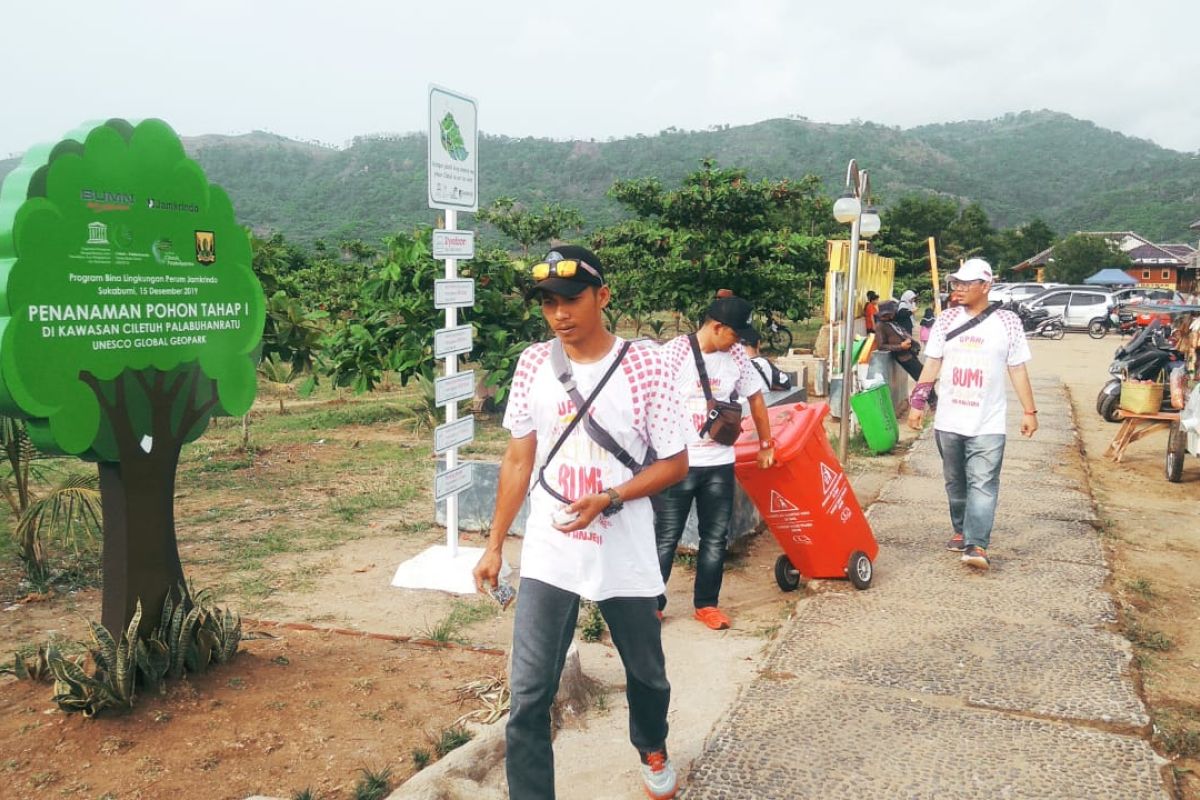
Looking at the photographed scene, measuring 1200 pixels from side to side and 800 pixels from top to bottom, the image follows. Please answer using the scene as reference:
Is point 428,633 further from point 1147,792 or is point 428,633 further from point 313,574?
point 1147,792

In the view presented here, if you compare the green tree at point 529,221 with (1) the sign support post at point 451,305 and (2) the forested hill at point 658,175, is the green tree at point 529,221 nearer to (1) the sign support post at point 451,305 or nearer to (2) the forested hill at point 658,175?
(1) the sign support post at point 451,305

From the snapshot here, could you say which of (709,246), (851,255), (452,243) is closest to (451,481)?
(452,243)

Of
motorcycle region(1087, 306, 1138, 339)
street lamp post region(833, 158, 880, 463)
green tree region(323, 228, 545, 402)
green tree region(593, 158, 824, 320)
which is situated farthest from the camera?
motorcycle region(1087, 306, 1138, 339)

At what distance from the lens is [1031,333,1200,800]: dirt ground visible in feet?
11.3

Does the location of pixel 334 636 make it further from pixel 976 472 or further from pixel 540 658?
pixel 976 472

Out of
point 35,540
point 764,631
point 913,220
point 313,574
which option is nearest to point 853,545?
point 764,631

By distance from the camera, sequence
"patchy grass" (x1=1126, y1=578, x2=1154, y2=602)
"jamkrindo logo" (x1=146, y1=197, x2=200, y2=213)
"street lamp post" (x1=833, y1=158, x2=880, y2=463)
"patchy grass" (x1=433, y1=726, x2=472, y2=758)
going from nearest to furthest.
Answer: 1. "patchy grass" (x1=433, y1=726, x2=472, y2=758)
2. "jamkrindo logo" (x1=146, y1=197, x2=200, y2=213)
3. "patchy grass" (x1=1126, y1=578, x2=1154, y2=602)
4. "street lamp post" (x1=833, y1=158, x2=880, y2=463)

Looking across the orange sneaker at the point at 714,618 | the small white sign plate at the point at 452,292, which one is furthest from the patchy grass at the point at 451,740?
the small white sign plate at the point at 452,292

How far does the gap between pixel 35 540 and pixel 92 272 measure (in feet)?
8.18

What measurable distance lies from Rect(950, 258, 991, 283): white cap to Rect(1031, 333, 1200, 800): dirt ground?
1712 millimetres

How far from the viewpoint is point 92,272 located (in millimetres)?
3303

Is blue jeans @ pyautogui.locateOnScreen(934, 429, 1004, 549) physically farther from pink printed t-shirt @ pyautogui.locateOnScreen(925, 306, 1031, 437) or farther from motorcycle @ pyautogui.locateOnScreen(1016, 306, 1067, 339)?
motorcycle @ pyautogui.locateOnScreen(1016, 306, 1067, 339)

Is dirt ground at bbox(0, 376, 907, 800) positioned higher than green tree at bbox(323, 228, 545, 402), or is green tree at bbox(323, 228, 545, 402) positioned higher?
green tree at bbox(323, 228, 545, 402)

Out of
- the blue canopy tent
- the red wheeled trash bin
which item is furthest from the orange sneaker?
the blue canopy tent
